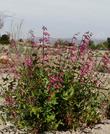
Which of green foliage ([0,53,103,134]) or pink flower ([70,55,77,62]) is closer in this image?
green foliage ([0,53,103,134])

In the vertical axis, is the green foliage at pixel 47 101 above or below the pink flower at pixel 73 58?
below

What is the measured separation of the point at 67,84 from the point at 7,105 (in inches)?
37.1

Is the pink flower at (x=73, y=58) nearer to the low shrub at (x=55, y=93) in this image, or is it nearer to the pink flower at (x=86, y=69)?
the low shrub at (x=55, y=93)

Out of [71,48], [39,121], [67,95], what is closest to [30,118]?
[39,121]

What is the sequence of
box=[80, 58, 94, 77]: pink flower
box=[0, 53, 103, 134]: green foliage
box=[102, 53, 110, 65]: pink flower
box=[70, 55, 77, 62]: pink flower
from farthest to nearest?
box=[102, 53, 110, 65]: pink flower, box=[70, 55, 77, 62]: pink flower, box=[80, 58, 94, 77]: pink flower, box=[0, 53, 103, 134]: green foliage

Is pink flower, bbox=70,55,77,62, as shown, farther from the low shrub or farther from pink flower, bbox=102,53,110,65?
pink flower, bbox=102,53,110,65

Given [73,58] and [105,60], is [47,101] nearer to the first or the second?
[73,58]

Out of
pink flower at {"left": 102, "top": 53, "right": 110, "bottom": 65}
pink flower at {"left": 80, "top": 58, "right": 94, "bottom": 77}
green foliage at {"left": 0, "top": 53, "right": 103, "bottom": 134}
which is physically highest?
pink flower at {"left": 102, "top": 53, "right": 110, "bottom": 65}

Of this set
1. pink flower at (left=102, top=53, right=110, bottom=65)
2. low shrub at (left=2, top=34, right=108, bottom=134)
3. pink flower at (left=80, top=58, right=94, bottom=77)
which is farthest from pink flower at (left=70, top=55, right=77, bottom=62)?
pink flower at (left=102, top=53, right=110, bottom=65)

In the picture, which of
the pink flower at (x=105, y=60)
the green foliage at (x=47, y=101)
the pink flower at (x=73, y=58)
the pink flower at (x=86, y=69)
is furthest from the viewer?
the pink flower at (x=105, y=60)

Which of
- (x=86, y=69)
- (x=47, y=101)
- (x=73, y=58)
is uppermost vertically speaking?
(x=73, y=58)

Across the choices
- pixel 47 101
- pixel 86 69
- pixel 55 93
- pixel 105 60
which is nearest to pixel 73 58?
pixel 86 69

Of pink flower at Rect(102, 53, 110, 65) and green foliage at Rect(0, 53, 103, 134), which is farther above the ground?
pink flower at Rect(102, 53, 110, 65)

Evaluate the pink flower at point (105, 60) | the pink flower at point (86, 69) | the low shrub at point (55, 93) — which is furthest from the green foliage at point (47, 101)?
the pink flower at point (105, 60)
